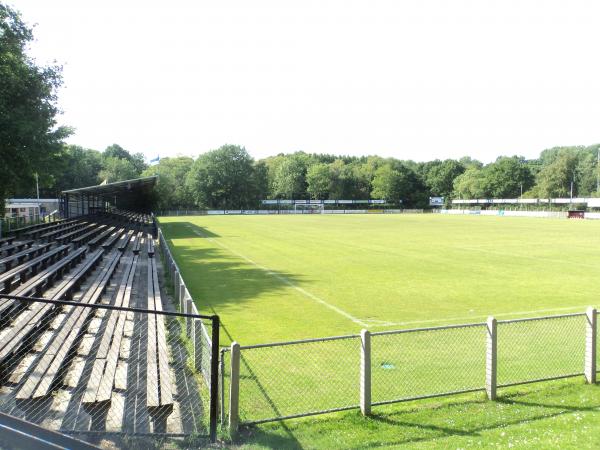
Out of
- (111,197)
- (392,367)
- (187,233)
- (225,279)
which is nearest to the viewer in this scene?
(392,367)

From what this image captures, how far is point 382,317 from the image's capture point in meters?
12.6

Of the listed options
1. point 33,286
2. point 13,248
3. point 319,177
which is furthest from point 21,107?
point 319,177

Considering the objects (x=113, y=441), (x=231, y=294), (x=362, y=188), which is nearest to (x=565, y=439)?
(x=113, y=441)

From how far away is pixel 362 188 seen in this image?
139500 millimetres

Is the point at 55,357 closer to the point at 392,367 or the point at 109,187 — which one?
the point at 392,367

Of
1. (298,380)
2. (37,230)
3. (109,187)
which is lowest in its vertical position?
(298,380)

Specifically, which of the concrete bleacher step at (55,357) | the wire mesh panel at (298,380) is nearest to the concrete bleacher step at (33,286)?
the concrete bleacher step at (55,357)

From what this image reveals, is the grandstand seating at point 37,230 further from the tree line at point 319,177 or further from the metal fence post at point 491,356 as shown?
the tree line at point 319,177

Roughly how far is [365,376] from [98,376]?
150 inches

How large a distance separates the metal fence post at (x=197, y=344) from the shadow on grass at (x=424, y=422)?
2.45 meters

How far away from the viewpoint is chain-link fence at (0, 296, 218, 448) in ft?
19.5

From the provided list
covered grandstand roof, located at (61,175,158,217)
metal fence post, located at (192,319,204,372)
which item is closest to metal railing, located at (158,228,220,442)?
metal fence post, located at (192,319,204,372)

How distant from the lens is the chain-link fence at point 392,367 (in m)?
6.72

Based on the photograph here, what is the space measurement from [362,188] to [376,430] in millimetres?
135028
